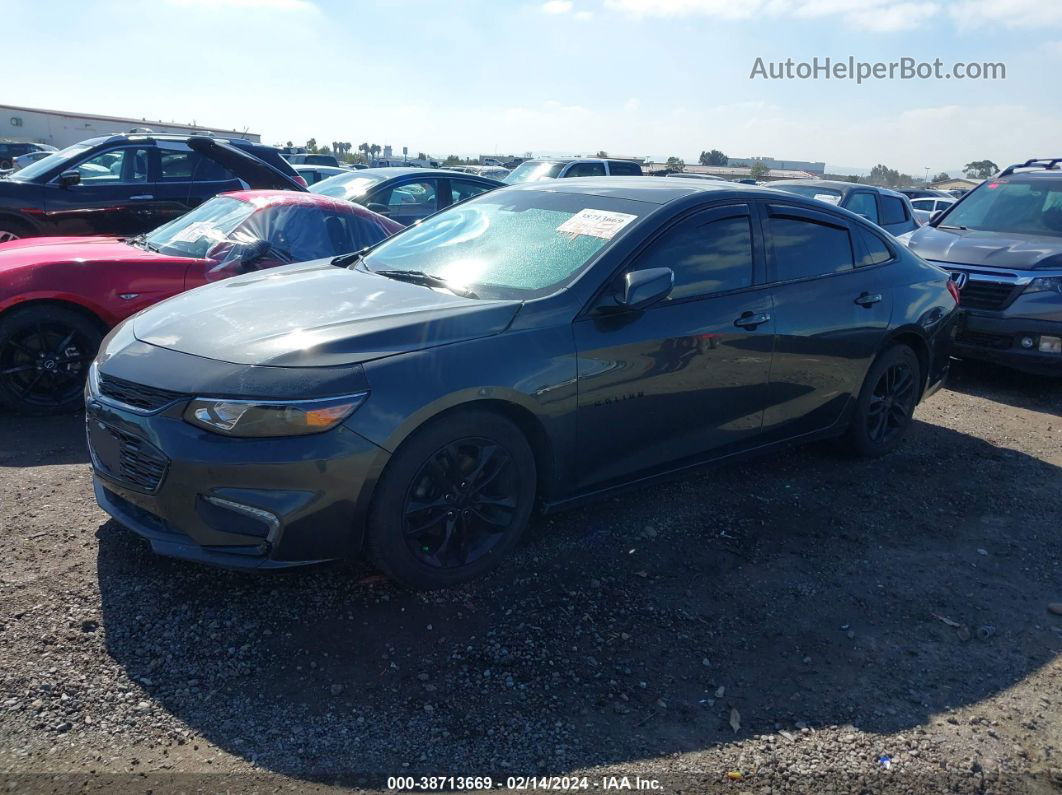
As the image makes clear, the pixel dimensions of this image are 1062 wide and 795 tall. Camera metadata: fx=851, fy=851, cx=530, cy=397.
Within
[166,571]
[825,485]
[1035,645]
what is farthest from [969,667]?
[166,571]

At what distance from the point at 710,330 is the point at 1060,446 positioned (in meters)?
3.52

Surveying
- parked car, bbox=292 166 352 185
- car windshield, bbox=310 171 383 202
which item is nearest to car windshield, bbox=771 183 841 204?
car windshield, bbox=310 171 383 202

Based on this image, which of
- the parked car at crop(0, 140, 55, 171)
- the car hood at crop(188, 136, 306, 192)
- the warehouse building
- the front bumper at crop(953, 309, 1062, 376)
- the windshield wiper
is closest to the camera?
the windshield wiper

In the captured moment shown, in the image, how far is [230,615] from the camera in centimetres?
328

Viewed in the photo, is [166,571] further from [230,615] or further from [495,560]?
[495,560]

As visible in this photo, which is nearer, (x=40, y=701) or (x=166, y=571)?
(x=40, y=701)

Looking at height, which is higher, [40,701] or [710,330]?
[710,330]

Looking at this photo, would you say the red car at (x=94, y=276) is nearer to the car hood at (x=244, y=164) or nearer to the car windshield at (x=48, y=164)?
the car hood at (x=244, y=164)

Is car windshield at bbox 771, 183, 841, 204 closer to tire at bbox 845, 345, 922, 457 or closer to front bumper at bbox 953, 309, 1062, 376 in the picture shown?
front bumper at bbox 953, 309, 1062, 376

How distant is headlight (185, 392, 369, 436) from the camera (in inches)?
121

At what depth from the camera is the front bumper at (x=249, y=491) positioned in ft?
10.0

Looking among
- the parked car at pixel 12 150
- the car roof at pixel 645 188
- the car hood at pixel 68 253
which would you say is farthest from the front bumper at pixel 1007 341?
the parked car at pixel 12 150

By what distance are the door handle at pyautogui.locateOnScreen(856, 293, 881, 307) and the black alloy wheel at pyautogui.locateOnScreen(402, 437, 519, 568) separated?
259 centimetres

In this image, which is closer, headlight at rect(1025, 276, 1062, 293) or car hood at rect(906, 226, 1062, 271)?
headlight at rect(1025, 276, 1062, 293)
